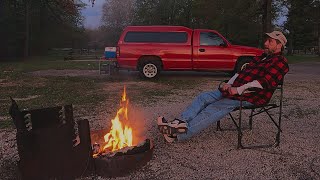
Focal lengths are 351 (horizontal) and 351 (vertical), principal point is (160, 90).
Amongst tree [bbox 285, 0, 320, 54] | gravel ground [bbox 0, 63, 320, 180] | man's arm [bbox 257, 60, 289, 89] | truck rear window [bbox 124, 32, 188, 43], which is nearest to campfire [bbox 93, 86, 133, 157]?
gravel ground [bbox 0, 63, 320, 180]

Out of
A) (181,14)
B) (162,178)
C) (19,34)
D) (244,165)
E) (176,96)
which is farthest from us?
(181,14)

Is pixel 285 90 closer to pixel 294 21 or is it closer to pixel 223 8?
pixel 223 8

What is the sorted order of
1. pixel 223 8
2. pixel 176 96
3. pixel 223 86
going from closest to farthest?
1. pixel 223 86
2. pixel 176 96
3. pixel 223 8

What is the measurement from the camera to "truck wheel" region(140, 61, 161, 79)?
13.0 meters

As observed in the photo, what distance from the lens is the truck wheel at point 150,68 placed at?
13.0 m

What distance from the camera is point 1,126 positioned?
549 cm

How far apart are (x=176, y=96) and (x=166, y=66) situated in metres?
4.59

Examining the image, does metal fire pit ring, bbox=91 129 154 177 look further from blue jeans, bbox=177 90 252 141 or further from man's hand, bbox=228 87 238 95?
man's hand, bbox=228 87 238 95

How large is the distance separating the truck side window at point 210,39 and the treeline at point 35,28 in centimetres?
1715

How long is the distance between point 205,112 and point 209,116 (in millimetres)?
74

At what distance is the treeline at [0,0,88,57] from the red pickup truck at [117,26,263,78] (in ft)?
52.2

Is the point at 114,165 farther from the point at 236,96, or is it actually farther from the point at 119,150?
the point at 236,96

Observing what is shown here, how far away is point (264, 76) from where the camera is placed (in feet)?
14.4

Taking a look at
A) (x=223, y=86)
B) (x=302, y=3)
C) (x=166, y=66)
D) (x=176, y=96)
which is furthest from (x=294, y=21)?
(x=223, y=86)
